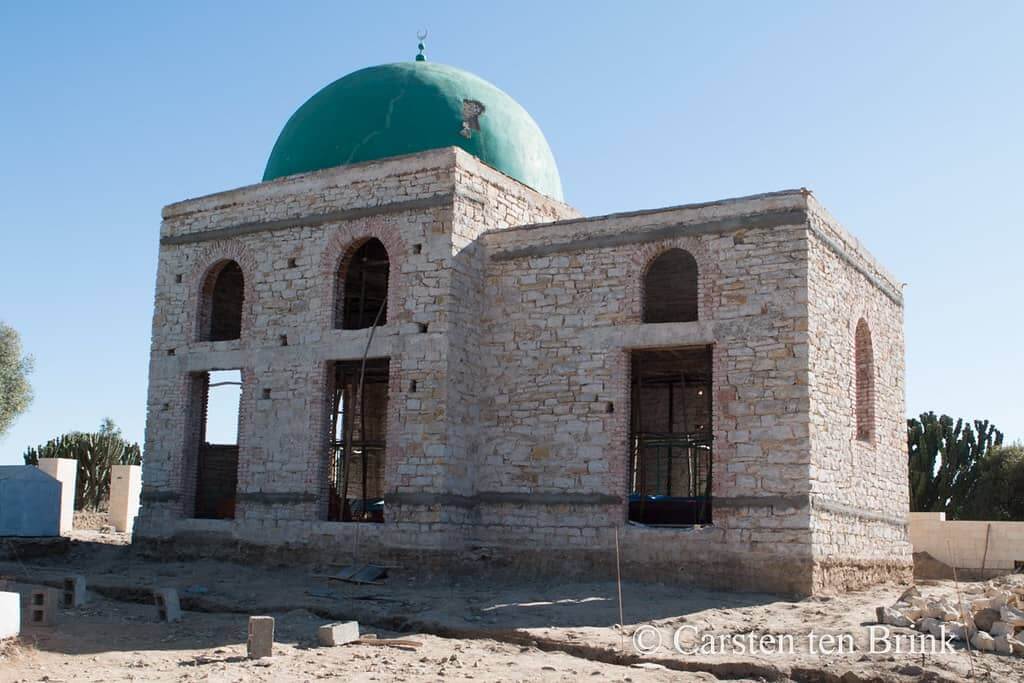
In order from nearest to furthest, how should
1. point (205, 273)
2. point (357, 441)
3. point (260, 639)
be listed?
point (260, 639), point (357, 441), point (205, 273)

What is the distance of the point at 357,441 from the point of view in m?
16.8

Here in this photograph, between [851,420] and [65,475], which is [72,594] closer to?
[851,420]

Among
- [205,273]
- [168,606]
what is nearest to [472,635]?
[168,606]

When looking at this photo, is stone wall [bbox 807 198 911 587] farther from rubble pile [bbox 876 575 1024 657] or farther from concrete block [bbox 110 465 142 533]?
concrete block [bbox 110 465 142 533]

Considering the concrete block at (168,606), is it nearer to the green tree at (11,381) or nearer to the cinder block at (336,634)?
the cinder block at (336,634)

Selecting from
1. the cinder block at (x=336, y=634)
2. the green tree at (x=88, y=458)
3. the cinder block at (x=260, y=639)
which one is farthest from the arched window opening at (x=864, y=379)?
the green tree at (x=88, y=458)

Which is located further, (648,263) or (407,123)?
(407,123)

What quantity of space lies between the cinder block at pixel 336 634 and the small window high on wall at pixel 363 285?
5816 millimetres

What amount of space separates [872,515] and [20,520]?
1433 centimetres

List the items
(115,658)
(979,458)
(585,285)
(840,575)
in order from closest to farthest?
(115,658), (840,575), (585,285), (979,458)

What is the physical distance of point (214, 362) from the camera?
58.1ft

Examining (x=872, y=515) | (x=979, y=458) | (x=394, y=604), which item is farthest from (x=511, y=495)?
(x=979, y=458)

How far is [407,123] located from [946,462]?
19164 millimetres

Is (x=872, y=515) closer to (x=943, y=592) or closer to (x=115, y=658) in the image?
(x=943, y=592)
